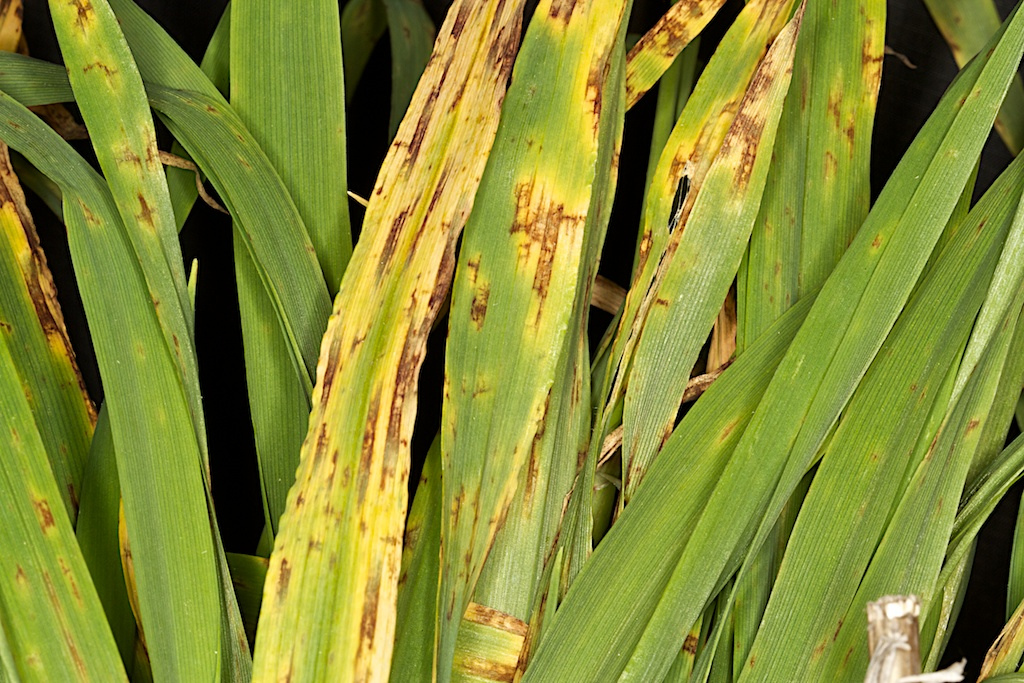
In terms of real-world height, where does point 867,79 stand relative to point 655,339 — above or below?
above

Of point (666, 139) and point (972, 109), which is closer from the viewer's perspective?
point (972, 109)

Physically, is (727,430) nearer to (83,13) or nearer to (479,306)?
(479,306)

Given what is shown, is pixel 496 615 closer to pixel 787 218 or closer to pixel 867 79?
pixel 787 218

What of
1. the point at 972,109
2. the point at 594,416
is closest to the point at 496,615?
the point at 594,416

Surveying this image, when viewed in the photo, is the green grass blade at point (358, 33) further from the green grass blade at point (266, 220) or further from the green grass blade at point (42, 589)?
the green grass blade at point (42, 589)

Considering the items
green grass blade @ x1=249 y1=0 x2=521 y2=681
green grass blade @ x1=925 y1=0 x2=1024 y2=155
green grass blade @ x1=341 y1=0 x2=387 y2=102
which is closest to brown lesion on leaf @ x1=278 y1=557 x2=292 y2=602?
green grass blade @ x1=249 y1=0 x2=521 y2=681

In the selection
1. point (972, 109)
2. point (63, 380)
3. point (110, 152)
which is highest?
point (972, 109)

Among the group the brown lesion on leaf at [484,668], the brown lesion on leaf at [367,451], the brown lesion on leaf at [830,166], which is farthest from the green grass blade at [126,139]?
the brown lesion on leaf at [830,166]
